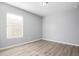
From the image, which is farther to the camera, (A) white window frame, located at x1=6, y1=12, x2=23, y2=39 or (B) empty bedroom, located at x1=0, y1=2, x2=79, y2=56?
(A) white window frame, located at x1=6, y1=12, x2=23, y2=39

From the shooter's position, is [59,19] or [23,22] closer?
[23,22]

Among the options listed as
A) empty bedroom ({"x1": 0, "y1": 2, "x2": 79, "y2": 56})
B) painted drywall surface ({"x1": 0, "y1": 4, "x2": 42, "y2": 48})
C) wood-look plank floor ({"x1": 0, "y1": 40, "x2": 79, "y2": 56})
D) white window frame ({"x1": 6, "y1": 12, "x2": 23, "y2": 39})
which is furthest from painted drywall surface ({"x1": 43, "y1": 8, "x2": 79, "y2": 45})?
white window frame ({"x1": 6, "y1": 12, "x2": 23, "y2": 39})

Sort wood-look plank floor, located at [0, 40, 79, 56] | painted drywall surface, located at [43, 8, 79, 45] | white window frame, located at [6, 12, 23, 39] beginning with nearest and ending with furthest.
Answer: wood-look plank floor, located at [0, 40, 79, 56]
white window frame, located at [6, 12, 23, 39]
painted drywall surface, located at [43, 8, 79, 45]

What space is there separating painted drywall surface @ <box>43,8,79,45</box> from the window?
1.95m

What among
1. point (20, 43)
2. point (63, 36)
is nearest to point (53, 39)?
point (63, 36)

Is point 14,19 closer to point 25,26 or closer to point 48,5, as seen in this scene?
point 25,26

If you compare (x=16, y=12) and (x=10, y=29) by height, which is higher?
(x=16, y=12)

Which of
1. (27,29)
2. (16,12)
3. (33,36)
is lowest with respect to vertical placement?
(33,36)

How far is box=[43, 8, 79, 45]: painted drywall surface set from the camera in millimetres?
3201

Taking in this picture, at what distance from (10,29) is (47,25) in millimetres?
2562

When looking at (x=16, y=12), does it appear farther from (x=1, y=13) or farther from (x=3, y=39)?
(x=3, y=39)

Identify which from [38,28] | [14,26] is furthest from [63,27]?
[14,26]

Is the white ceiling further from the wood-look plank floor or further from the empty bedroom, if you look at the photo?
the wood-look plank floor

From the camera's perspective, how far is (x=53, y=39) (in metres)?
4.12
